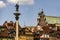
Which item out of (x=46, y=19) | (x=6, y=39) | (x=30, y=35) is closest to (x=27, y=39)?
(x=30, y=35)

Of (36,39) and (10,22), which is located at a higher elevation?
(10,22)

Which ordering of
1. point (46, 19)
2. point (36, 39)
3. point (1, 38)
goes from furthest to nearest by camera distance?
point (46, 19)
point (36, 39)
point (1, 38)

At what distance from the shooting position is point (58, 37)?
338 feet

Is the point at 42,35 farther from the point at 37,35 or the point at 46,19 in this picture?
the point at 46,19

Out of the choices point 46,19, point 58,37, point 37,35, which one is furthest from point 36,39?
point 46,19

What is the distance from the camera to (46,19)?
386 ft

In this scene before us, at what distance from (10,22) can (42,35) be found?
1305cm

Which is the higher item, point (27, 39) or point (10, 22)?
A: point (10, 22)

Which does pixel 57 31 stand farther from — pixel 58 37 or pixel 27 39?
pixel 27 39

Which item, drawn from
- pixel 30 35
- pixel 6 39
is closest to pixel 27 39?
pixel 30 35

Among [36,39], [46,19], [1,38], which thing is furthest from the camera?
[46,19]

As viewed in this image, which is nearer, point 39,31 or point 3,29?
point 3,29

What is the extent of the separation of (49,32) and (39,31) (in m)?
3.81

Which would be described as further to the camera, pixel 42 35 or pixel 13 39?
pixel 42 35
